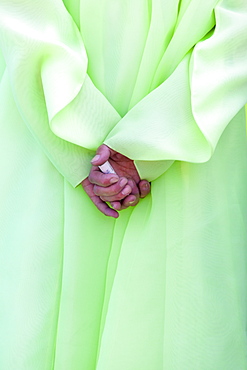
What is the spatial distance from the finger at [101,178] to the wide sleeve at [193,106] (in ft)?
0.16

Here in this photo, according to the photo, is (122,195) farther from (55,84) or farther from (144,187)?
(55,84)

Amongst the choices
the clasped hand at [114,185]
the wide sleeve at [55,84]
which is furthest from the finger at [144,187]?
the wide sleeve at [55,84]

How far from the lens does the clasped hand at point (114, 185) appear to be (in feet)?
3.25

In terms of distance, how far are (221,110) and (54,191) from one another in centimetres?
34

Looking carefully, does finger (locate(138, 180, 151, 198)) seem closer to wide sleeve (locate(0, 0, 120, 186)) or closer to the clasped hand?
the clasped hand

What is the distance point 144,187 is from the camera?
1037mm

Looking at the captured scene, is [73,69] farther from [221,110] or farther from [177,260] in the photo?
[177,260]

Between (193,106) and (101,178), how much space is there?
0.65ft

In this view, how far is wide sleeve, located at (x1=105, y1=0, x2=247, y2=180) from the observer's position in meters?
0.97

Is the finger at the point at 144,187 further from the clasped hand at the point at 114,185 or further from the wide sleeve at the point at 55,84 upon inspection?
the wide sleeve at the point at 55,84

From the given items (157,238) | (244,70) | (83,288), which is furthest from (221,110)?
(83,288)

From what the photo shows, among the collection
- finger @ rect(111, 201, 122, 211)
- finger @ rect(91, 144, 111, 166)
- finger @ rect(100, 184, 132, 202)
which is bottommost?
finger @ rect(111, 201, 122, 211)

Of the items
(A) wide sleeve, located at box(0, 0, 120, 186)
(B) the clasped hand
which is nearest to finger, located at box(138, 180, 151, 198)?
(B) the clasped hand

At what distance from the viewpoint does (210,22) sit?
40.9 inches
